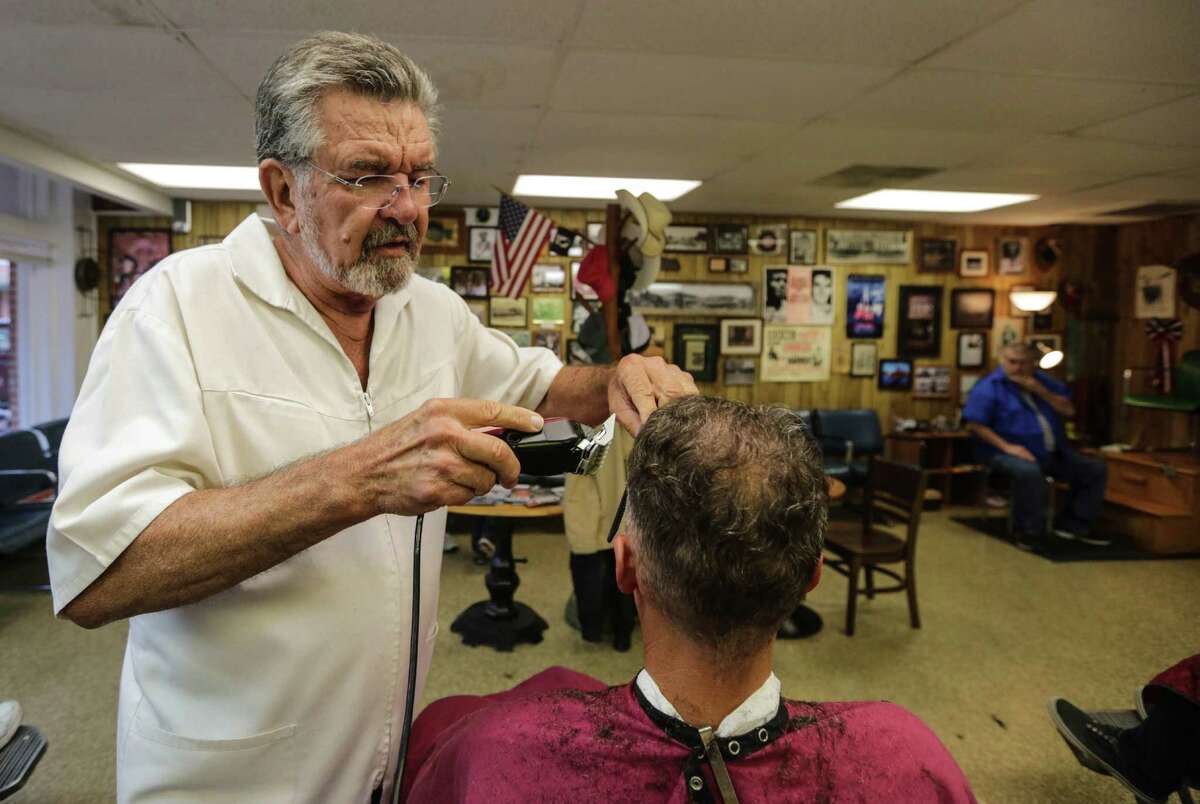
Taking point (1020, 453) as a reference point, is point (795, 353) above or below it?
above

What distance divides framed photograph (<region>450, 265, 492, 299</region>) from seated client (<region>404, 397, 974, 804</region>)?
5.26 m

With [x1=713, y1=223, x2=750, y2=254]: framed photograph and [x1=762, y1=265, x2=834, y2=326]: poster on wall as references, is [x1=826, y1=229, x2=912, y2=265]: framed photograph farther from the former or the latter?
[x1=713, y1=223, x2=750, y2=254]: framed photograph

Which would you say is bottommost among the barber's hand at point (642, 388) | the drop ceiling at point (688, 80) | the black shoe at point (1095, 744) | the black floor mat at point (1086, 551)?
the black floor mat at point (1086, 551)

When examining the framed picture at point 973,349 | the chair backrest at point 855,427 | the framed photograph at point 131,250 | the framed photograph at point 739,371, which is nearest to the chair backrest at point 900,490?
the chair backrest at point 855,427

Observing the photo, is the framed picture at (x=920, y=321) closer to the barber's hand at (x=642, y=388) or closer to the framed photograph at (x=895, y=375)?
the framed photograph at (x=895, y=375)

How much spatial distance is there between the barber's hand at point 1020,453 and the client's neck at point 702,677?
17.3 ft

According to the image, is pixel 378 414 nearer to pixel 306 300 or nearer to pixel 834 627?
pixel 306 300

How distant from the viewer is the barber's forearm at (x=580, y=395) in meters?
1.42

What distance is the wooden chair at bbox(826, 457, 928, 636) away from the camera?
3613 mm

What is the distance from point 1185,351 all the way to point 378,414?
24.2 feet

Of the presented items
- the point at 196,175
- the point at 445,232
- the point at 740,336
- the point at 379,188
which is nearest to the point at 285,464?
the point at 379,188

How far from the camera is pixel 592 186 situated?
5188mm

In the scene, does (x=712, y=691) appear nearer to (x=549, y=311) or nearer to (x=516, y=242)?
(x=516, y=242)

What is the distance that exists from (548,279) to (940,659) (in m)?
4.12
